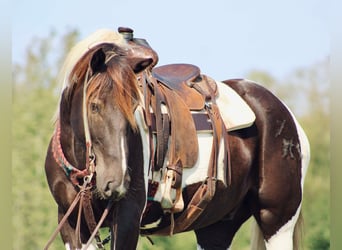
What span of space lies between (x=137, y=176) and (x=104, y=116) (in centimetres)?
51

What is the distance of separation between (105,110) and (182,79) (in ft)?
4.41

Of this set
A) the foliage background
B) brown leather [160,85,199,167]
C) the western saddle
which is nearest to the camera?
the western saddle

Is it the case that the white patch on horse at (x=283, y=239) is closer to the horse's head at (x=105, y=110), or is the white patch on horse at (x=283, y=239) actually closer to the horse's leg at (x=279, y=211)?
the horse's leg at (x=279, y=211)

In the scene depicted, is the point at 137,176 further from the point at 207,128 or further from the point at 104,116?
the point at 207,128

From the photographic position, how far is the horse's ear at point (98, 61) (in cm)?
464

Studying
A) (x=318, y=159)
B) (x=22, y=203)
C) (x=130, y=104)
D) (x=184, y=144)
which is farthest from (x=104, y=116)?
(x=318, y=159)

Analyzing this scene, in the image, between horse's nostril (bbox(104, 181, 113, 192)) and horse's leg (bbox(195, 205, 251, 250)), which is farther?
horse's leg (bbox(195, 205, 251, 250))

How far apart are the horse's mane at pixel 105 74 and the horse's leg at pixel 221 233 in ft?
6.00

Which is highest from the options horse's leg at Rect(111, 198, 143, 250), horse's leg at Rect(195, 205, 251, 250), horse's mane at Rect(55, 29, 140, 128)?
horse's mane at Rect(55, 29, 140, 128)

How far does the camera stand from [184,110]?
17.7 feet

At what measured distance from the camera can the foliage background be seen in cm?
1499

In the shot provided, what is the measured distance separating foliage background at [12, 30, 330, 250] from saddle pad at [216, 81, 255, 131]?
7.14 m

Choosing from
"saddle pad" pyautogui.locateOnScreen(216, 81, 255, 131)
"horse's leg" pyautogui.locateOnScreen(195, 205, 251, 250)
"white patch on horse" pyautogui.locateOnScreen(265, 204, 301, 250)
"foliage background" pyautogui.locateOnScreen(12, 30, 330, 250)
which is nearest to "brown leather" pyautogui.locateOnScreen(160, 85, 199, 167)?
"saddle pad" pyautogui.locateOnScreen(216, 81, 255, 131)

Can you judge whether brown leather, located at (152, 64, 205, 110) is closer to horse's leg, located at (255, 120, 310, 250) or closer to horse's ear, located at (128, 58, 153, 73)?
horse's ear, located at (128, 58, 153, 73)
